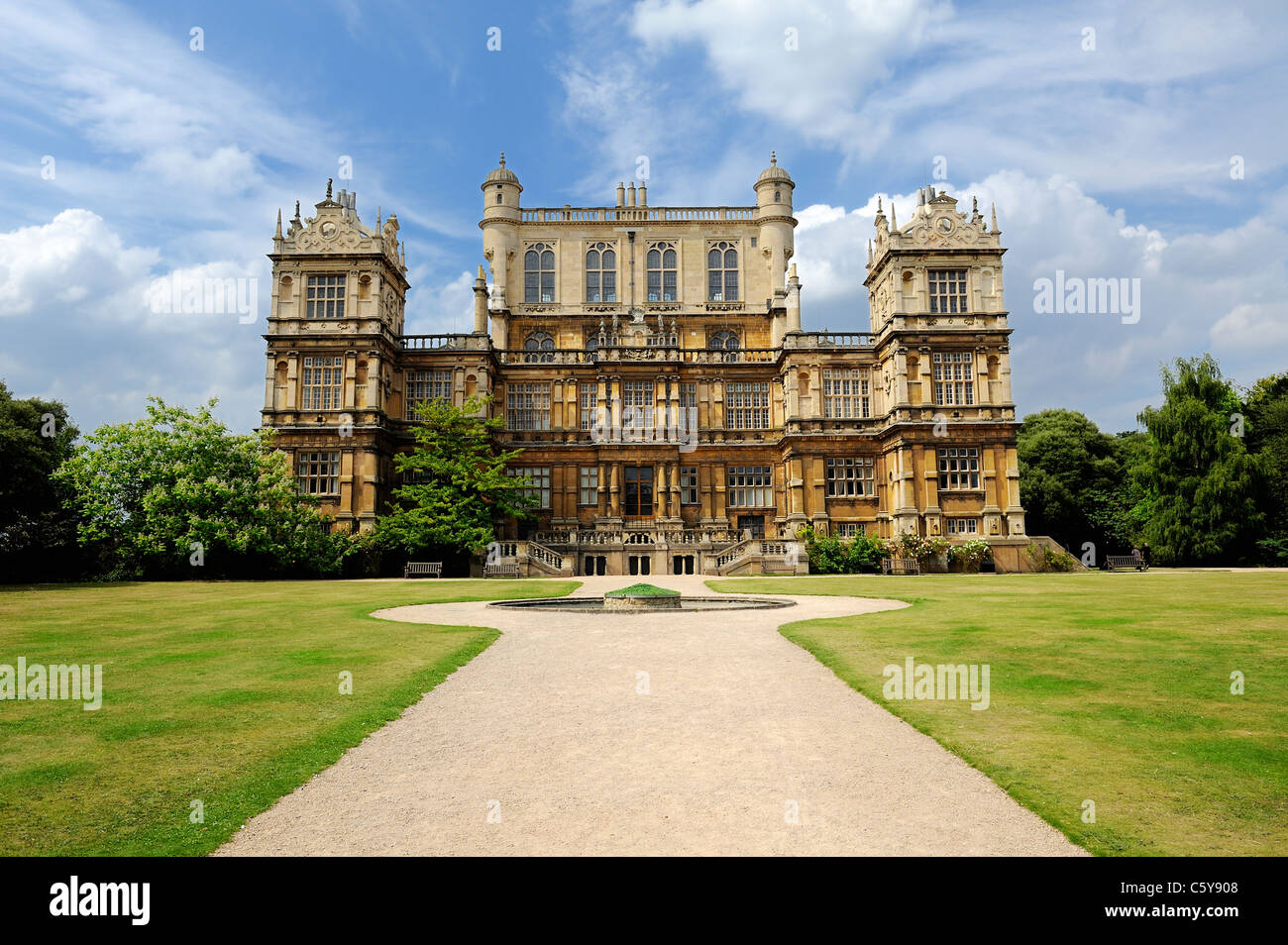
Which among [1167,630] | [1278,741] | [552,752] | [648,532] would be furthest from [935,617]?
[648,532]

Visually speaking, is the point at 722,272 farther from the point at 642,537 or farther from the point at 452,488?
the point at 452,488

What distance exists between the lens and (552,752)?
8539 millimetres

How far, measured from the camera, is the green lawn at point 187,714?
621 centimetres

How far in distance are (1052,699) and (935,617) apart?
8485 millimetres

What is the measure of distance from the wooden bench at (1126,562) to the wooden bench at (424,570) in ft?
129

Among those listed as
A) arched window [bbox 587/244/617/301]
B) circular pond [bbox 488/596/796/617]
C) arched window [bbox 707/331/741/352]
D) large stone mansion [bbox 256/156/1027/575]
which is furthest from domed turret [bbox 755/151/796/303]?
circular pond [bbox 488/596/796/617]

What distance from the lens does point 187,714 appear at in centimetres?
951

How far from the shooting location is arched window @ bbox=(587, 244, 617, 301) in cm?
5775

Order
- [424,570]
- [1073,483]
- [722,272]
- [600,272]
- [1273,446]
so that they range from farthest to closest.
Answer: [1073,483]
[600,272]
[722,272]
[1273,446]
[424,570]

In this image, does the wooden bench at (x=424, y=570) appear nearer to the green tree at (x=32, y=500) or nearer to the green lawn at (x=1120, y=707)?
the green tree at (x=32, y=500)

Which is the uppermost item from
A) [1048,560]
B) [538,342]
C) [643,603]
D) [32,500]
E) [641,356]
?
[538,342]

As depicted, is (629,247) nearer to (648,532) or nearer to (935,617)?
(648,532)

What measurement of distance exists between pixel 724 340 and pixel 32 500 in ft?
140

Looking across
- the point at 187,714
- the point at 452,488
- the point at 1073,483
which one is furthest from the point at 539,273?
the point at 187,714
